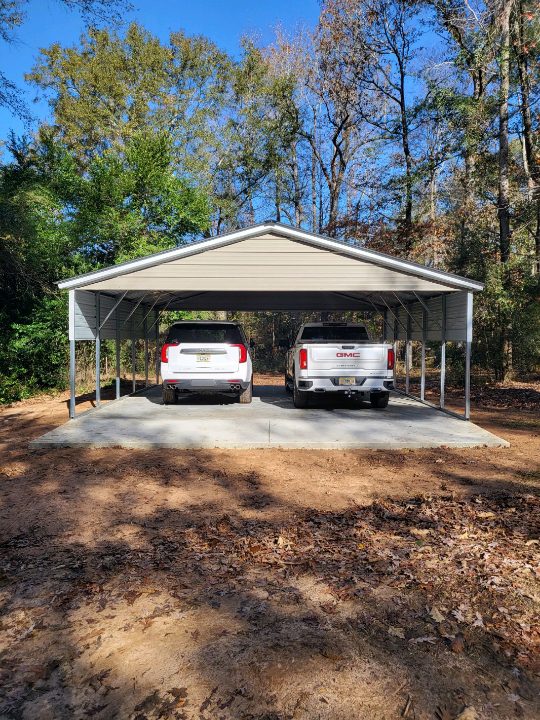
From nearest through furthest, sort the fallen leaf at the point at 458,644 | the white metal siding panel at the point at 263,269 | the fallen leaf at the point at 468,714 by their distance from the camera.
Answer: the fallen leaf at the point at 468,714 → the fallen leaf at the point at 458,644 → the white metal siding panel at the point at 263,269

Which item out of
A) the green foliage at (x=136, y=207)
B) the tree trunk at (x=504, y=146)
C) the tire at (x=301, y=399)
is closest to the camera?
the tire at (x=301, y=399)

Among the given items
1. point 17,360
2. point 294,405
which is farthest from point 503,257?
point 17,360

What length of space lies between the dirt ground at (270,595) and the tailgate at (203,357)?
→ 437 centimetres

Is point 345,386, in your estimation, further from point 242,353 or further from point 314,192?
point 314,192

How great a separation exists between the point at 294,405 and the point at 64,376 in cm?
892

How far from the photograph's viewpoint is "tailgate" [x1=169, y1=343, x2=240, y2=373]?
10.7 metres

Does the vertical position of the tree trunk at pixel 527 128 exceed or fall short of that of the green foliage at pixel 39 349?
it exceeds it

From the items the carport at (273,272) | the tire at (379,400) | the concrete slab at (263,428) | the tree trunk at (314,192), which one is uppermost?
the tree trunk at (314,192)

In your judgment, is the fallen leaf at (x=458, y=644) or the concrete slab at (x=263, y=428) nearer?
the fallen leaf at (x=458, y=644)

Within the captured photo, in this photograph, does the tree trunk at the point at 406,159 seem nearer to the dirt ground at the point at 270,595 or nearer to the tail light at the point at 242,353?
the tail light at the point at 242,353

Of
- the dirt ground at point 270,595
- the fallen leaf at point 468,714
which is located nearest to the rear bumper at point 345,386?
the dirt ground at point 270,595

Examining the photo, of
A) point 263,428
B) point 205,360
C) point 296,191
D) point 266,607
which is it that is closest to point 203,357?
point 205,360

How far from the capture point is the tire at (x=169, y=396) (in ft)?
39.1

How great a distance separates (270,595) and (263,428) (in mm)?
5775
